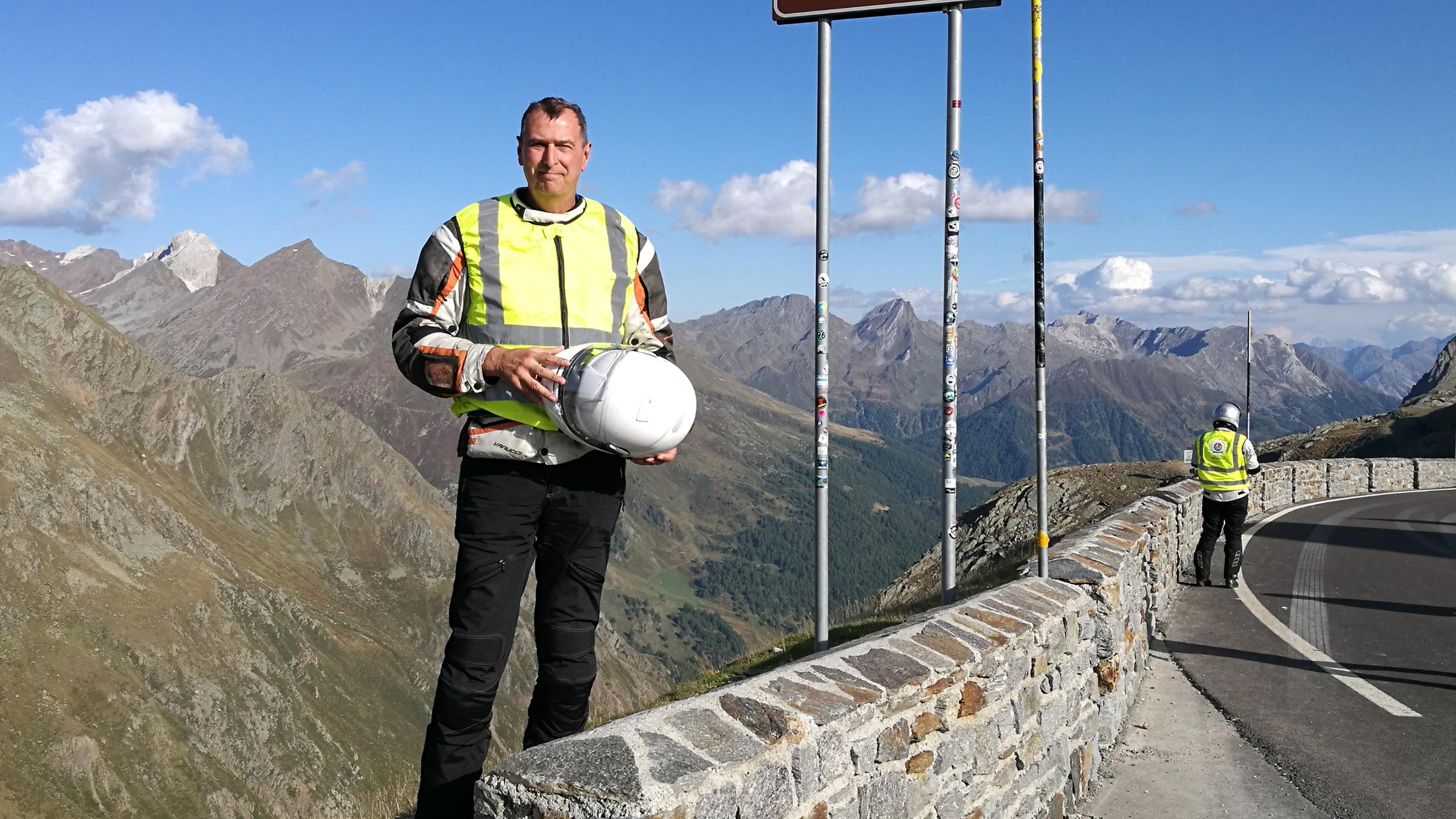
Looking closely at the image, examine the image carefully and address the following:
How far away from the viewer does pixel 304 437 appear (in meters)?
164

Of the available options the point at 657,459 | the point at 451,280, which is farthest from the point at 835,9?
the point at 657,459

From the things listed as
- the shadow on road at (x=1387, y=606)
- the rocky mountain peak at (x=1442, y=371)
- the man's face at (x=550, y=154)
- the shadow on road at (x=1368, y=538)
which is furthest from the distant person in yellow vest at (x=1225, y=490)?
the rocky mountain peak at (x=1442, y=371)

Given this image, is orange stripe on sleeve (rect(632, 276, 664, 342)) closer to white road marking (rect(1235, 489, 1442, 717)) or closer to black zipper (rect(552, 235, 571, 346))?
black zipper (rect(552, 235, 571, 346))

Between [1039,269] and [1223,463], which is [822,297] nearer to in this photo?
[1039,269]

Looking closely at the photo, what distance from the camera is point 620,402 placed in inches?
133

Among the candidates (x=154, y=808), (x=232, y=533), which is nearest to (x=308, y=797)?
(x=154, y=808)

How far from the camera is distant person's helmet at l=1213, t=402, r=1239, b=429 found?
13.1 meters

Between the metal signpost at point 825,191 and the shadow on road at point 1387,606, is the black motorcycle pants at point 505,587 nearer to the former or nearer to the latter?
the metal signpost at point 825,191

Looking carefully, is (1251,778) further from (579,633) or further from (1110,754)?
(579,633)

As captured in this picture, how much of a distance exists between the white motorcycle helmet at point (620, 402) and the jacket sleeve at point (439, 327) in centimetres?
32

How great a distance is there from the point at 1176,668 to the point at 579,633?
7.09m

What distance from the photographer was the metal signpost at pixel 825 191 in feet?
16.4

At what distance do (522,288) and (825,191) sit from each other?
6.50ft

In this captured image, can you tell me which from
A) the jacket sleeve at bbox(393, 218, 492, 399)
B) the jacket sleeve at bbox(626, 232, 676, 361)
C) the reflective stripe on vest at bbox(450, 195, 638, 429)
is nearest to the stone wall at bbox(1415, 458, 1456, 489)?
the jacket sleeve at bbox(626, 232, 676, 361)
